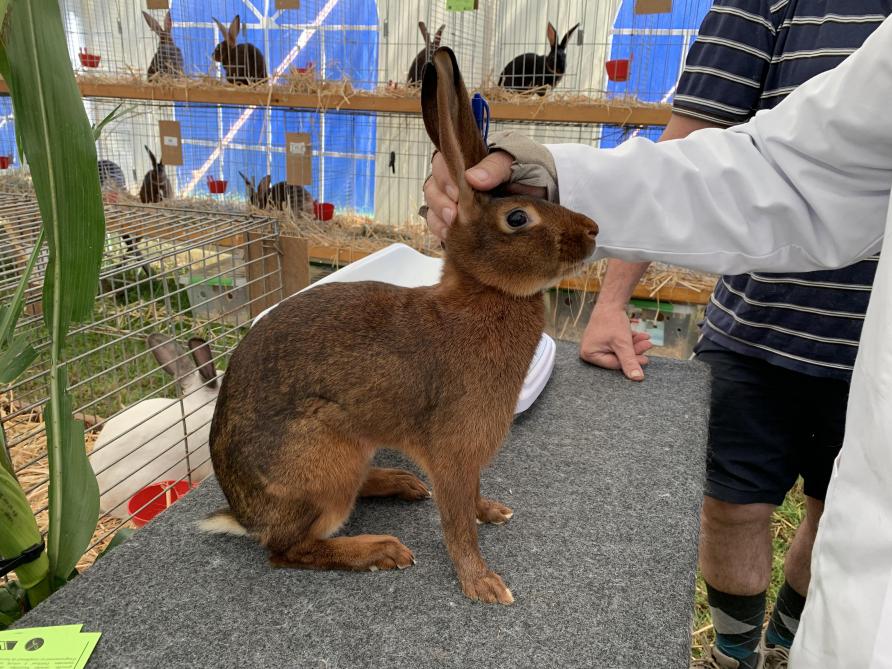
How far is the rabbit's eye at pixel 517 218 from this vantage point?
101 centimetres

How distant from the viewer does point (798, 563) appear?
170cm

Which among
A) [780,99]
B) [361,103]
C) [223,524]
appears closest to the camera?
[223,524]

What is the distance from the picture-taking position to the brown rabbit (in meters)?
1.02

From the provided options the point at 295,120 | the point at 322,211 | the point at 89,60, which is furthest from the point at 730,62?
the point at 89,60

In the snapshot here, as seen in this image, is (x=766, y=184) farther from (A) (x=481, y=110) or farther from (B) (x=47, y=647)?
(B) (x=47, y=647)

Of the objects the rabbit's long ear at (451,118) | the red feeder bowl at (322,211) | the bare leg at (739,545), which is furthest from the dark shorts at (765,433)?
the red feeder bowl at (322,211)

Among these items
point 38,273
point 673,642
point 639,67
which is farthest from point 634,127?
point 673,642

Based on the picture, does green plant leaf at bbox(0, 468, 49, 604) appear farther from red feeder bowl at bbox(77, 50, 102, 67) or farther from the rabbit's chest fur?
red feeder bowl at bbox(77, 50, 102, 67)

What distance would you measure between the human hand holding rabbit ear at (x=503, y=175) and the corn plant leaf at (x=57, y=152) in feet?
1.71

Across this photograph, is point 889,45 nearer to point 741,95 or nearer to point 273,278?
point 741,95

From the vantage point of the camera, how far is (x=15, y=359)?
1064 mm

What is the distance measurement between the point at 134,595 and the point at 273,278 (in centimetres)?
146

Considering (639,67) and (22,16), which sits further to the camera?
(639,67)

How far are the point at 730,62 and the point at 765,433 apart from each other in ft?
2.80
